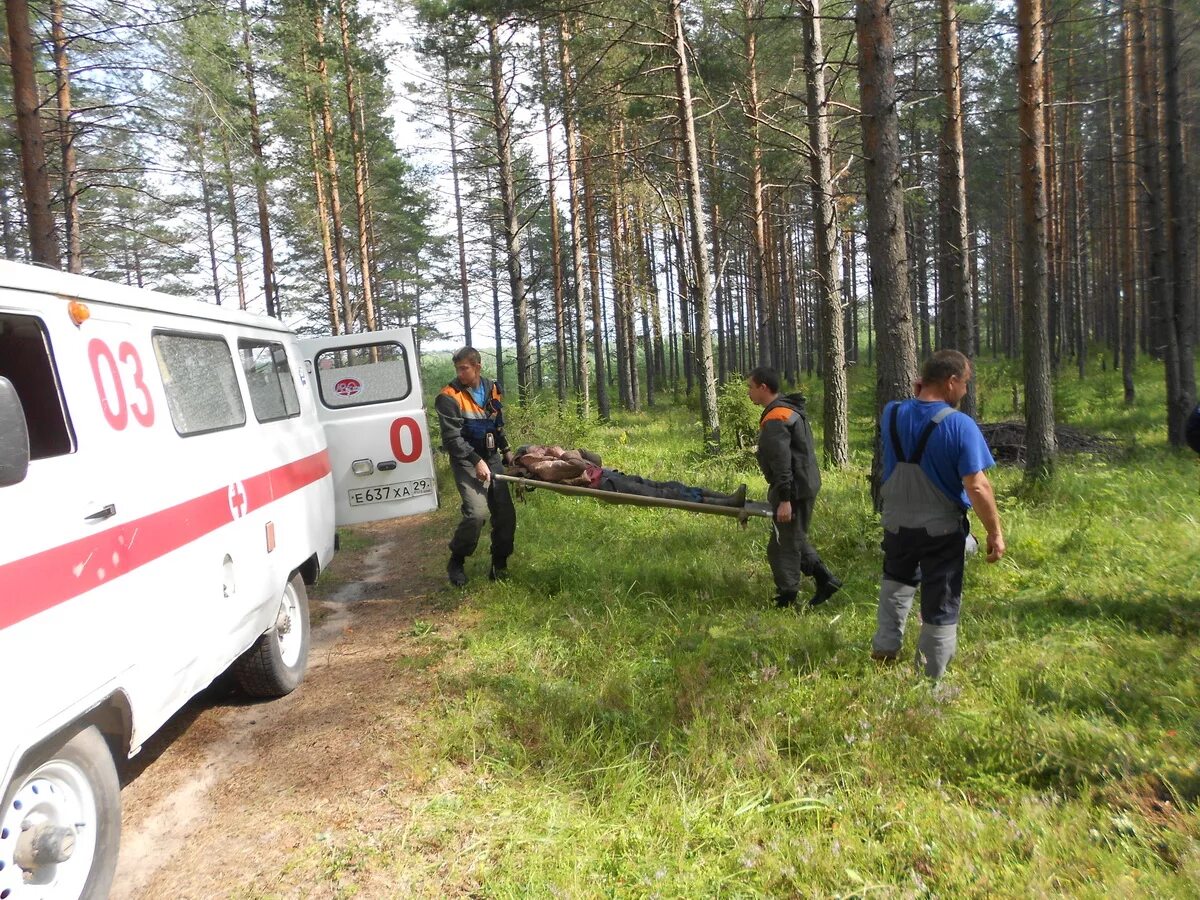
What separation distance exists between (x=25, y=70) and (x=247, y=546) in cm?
751

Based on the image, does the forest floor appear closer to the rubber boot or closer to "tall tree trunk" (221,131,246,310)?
the rubber boot

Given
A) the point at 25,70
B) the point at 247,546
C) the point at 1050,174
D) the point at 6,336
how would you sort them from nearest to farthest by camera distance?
1. the point at 6,336
2. the point at 247,546
3. the point at 25,70
4. the point at 1050,174

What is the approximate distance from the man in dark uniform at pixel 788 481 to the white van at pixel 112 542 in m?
Answer: 3.30

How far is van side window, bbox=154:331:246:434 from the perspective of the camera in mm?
3602

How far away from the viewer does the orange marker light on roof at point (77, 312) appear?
111 inches

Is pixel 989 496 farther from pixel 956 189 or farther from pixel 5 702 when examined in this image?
pixel 956 189

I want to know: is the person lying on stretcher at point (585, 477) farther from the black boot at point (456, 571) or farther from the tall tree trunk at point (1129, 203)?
the tall tree trunk at point (1129, 203)

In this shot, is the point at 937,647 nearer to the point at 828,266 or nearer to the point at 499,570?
the point at 499,570

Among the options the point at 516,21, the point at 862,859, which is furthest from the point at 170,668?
the point at 516,21

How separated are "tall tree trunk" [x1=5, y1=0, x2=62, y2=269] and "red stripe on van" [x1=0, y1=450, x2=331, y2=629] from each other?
20.6 ft

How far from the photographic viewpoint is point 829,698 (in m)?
3.92

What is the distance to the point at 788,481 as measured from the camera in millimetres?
5312

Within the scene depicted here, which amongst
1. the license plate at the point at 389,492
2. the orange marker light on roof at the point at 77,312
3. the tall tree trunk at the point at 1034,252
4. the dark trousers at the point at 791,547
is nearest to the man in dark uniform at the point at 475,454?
the license plate at the point at 389,492

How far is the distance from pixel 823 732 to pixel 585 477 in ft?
12.1
